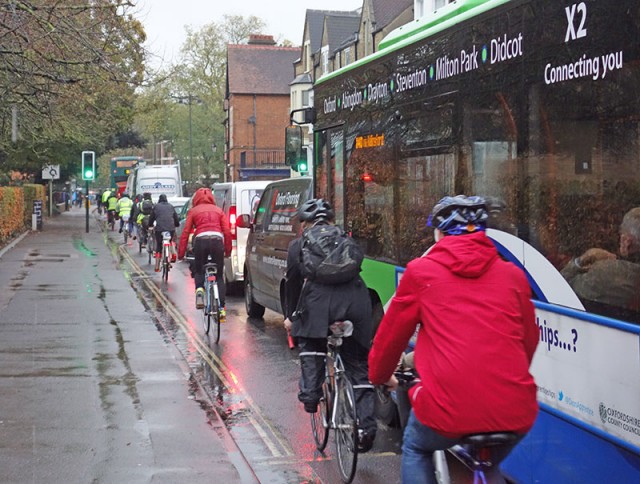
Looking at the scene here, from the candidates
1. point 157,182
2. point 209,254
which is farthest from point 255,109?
point 209,254

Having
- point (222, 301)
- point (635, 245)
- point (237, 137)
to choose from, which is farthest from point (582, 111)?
point (237, 137)

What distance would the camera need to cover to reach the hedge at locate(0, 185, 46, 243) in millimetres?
32588

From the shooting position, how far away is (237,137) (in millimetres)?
79312

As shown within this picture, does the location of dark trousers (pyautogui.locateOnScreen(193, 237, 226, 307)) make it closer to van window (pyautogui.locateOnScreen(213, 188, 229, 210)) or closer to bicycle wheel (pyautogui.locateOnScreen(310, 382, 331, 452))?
bicycle wheel (pyautogui.locateOnScreen(310, 382, 331, 452))

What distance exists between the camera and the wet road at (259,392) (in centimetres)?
678

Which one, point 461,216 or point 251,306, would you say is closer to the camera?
point 461,216

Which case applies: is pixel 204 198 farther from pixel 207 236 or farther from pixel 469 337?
pixel 469 337

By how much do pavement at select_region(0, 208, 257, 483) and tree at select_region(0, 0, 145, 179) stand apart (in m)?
3.62

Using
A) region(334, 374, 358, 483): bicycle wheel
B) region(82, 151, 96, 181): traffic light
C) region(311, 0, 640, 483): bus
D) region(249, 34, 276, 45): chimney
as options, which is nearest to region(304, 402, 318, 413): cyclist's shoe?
region(334, 374, 358, 483): bicycle wheel

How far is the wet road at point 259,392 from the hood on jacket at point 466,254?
296cm

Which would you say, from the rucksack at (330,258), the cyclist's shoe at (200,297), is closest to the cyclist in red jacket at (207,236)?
the cyclist's shoe at (200,297)

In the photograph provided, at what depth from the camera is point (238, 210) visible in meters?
18.1

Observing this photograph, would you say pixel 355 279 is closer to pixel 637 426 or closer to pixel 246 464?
pixel 246 464

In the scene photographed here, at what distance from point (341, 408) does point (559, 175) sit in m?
2.23
